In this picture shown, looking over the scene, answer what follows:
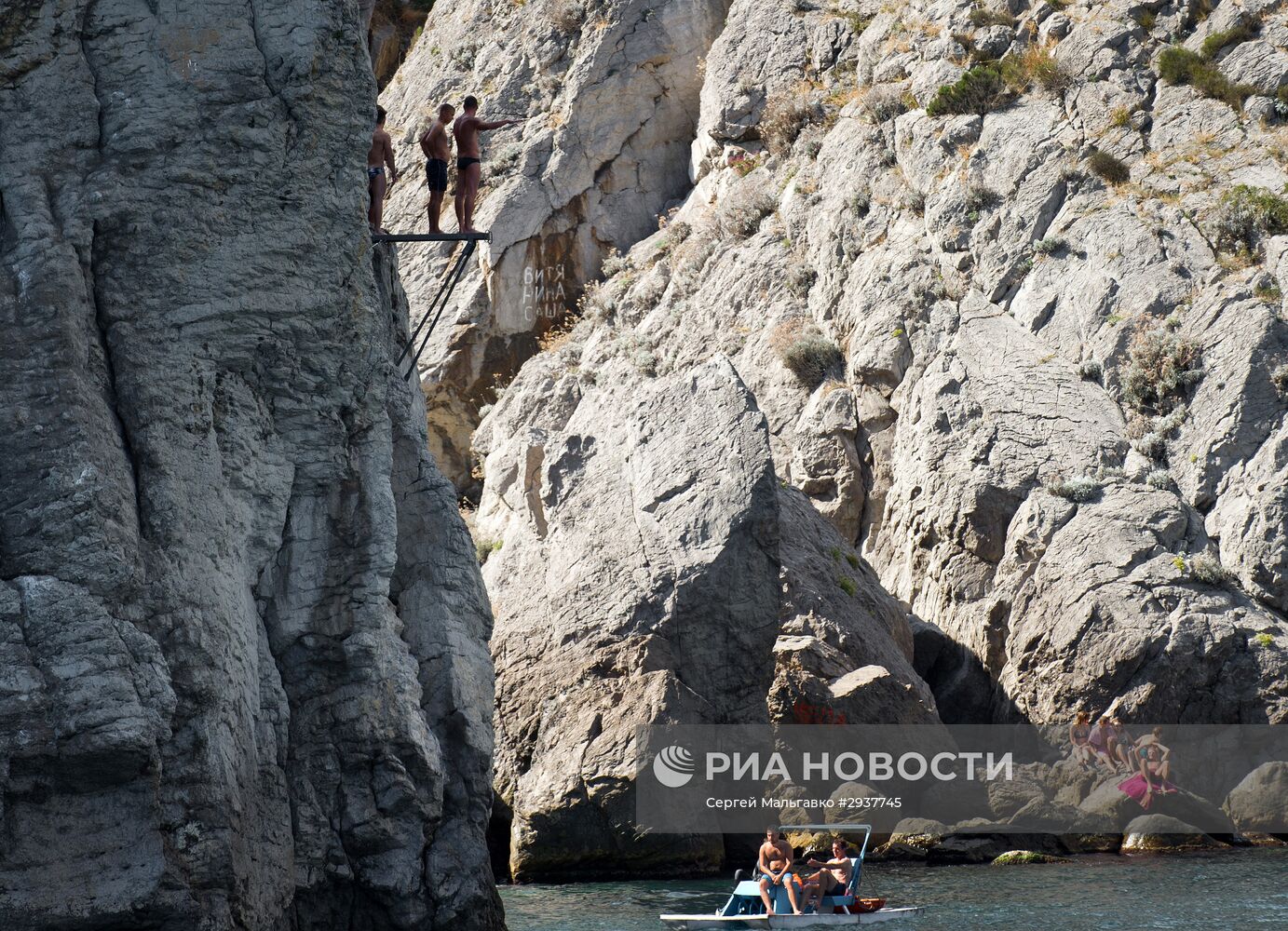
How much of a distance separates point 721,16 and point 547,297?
29.7 ft

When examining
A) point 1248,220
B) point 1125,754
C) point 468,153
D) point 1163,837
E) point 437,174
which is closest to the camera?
point 468,153

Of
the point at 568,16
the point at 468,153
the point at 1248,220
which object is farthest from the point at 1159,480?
the point at 568,16

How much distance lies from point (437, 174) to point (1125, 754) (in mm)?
13663

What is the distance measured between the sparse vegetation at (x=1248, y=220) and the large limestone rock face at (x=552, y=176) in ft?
46.4

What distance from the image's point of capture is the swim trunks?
17078 millimetres

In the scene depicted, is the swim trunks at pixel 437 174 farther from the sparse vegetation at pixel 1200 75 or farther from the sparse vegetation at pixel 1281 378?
the sparse vegetation at pixel 1200 75

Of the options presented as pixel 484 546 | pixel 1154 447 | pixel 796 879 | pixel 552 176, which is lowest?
pixel 796 879

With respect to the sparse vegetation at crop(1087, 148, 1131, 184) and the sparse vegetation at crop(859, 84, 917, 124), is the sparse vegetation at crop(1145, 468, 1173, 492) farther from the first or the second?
the sparse vegetation at crop(859, 84, 917, 124)

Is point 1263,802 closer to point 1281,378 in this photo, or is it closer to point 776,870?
point 1281,378

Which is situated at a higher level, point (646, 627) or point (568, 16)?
point (568, 16)

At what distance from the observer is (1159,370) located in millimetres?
26078

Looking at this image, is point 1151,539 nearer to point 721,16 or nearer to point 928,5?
point 928,5

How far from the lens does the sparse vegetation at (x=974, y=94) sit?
32.0m

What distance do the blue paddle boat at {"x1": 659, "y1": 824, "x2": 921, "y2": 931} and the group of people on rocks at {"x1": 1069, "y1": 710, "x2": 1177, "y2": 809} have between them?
7.06m
